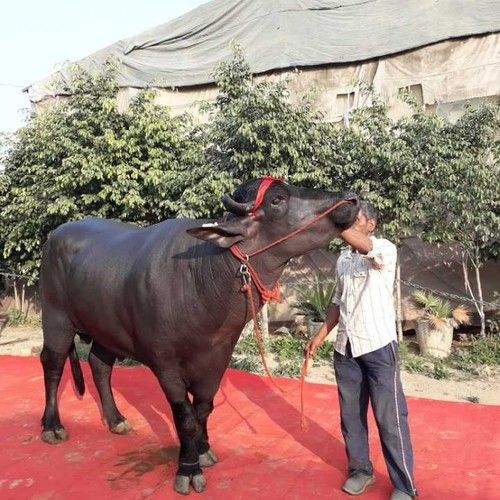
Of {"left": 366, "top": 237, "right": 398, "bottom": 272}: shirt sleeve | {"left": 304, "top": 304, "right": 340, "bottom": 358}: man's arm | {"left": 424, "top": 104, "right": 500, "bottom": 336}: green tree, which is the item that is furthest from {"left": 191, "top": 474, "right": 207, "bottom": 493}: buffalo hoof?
{"left": 424, "top": 104, "right": 500, "bottom": 336}: green tree

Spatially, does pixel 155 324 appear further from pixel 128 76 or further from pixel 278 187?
pixel 128 76

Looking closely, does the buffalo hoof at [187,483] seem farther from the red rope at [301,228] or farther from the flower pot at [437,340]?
the flower pot at [437,340]

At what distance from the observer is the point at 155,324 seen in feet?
9.20

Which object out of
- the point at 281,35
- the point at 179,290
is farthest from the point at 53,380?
the point at 281,35

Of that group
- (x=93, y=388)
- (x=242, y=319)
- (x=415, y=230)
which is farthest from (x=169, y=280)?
(x=415, y=230)

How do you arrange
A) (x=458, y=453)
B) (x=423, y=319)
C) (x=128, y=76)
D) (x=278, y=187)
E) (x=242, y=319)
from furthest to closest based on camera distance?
1. (x=128, y=76)
2. (x=423, y=319)
3. (x=458, y=453)
4. (x=242, y=319)
5. (x=278, y=187)

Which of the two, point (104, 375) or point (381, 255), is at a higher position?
point (381, 255)

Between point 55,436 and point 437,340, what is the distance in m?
4.60

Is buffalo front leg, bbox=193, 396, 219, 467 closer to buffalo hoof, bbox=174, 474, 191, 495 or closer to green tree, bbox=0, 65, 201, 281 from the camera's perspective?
buffalo hoof, bbox=174, 474, 191, 495

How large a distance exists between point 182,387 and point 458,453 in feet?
5.31

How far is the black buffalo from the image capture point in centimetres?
240

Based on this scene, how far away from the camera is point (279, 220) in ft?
7.86

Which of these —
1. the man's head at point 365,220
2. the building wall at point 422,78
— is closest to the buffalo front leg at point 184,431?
the man's head at point 365,220

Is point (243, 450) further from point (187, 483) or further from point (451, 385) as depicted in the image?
point (451, 385)
